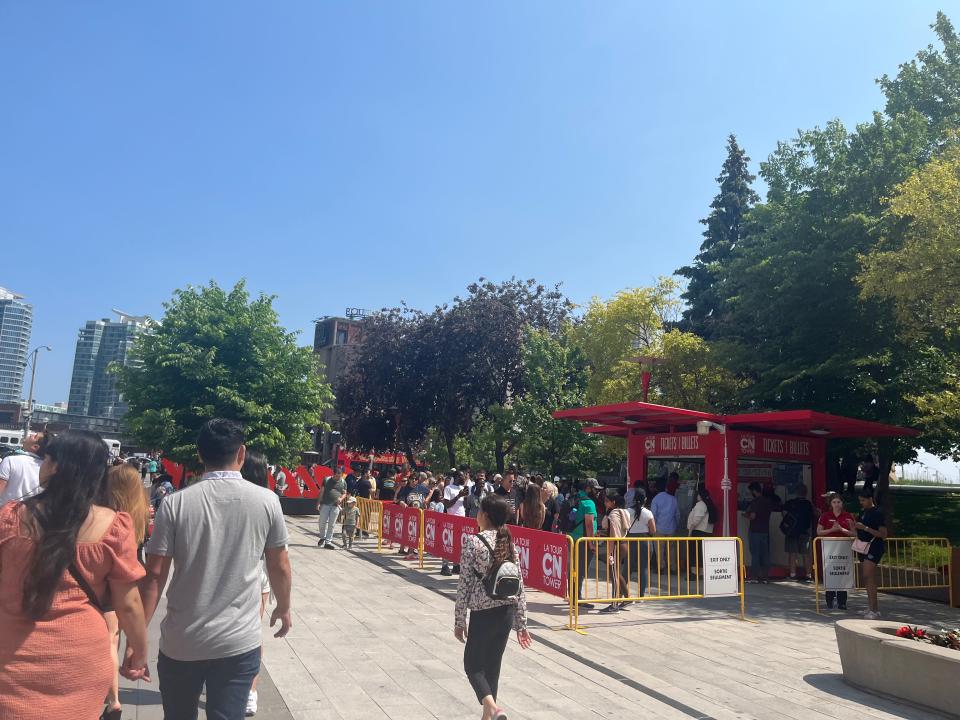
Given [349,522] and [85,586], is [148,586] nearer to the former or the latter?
[85,586]

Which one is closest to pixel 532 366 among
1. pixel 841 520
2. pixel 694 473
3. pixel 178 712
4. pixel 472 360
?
pixel 472 360

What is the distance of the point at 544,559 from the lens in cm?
1064

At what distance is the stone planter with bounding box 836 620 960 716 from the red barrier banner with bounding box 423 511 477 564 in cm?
668

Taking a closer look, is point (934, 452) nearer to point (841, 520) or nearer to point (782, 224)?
point (782, 224)

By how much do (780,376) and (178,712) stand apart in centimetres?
2054

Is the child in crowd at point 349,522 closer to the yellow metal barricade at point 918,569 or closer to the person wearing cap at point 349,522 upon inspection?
the person wearing cap at point 349,522

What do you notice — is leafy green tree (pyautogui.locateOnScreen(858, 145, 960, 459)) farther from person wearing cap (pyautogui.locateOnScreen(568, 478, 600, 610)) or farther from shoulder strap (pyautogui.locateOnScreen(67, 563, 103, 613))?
shoulder strap (pyautogui.locateOnScreen(67, 563, 103, 613))

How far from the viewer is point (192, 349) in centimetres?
2442

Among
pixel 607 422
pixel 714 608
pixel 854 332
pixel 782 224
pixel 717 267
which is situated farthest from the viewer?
pixel 717 267

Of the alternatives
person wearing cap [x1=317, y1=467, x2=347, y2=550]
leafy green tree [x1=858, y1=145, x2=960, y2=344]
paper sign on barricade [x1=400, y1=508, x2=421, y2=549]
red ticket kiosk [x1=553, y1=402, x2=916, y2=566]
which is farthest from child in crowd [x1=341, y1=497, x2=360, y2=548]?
leafy green tree [x1=858, y1=145, x2=960, y2=344]

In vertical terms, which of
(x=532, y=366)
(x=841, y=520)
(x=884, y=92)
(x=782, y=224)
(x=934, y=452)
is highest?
(x=884, y=92)

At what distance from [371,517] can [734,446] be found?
9160 millimetres

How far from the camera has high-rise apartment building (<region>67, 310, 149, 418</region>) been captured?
147 m

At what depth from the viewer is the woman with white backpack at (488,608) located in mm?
5262
